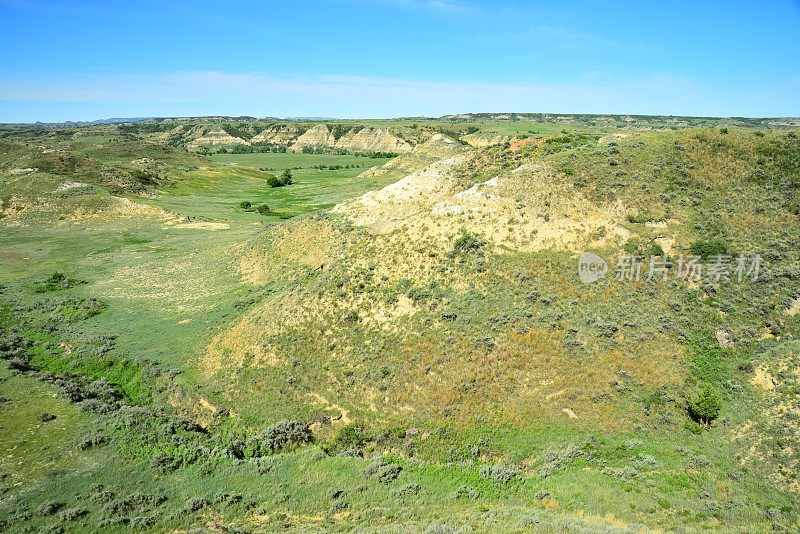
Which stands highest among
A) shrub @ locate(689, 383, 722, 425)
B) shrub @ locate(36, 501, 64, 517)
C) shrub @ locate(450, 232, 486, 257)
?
shrub @ locate(450, 232, 486, 257)

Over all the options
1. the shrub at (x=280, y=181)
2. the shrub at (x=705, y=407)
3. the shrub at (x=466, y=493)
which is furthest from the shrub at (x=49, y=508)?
the shrub at (x=280, y=181)

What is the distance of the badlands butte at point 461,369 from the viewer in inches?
772

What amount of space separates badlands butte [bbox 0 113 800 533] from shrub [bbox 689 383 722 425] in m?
0.10

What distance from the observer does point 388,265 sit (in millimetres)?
35781

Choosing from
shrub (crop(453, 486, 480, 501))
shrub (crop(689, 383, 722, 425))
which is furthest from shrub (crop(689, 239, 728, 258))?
shrub (crop(453, 486, 480, 501))

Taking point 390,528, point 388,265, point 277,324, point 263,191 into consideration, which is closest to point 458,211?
point 388,265

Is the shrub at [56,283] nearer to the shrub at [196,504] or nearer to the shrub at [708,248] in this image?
the shrub at [196,504]

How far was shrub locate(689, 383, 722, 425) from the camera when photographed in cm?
2327

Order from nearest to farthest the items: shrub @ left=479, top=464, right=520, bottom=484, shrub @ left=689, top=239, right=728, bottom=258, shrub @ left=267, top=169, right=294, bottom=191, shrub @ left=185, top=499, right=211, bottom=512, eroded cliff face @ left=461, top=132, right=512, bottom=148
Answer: shrub @ left=185, top=499, right=211, bottom=512
shrub @ left=479, top=464, right=520, bottom=484
shrub @ left=689, top=239, right=728, bottom=258
shrub @ left=267, top=169, right=294, bottom=191
eroded cliff face @ left=461, top=132, right=512, bottom=148

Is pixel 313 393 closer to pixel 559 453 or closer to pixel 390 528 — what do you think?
pixel 390 528

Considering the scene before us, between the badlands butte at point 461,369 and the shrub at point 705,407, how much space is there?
10cm

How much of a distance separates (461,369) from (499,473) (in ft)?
22.3

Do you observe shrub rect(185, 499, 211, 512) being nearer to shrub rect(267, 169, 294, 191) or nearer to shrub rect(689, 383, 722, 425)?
shrub rect(689, 383, 722, 425)

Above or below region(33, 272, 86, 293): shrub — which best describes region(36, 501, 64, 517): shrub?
below
